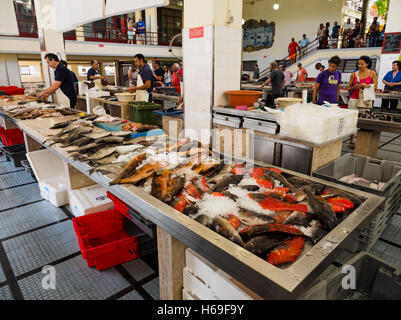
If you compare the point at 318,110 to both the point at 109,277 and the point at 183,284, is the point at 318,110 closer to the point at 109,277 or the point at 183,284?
the point at 183,284

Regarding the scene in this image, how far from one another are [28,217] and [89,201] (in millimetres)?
1007

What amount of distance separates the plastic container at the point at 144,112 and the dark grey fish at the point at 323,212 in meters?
4.72

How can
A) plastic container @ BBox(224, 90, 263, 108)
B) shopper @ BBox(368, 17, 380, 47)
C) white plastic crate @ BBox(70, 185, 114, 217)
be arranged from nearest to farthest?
white plastic crate @ BBox(70, 185, 114, 217) < plastic container @ BBox(224, 90, 263, 108) < shopper @ BBox(368, 17, 380, 47)

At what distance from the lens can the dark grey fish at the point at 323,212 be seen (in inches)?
55.7

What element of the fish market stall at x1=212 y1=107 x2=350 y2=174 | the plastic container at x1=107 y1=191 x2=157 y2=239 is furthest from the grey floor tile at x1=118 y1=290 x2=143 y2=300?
the fish market stall at x1=212 y1=107 x2=350 y2=174

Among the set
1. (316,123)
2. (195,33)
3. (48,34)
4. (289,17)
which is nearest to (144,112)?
(195,33)

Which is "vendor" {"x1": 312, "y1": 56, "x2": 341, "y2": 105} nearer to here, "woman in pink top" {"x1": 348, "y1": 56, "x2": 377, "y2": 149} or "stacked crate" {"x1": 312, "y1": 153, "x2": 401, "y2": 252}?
"woman in pink top" {"x1": 348, "y1": 56, "x2": 377, "y2": 149}

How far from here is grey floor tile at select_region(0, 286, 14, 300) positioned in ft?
7.12

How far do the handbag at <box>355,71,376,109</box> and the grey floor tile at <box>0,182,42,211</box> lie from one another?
19.0 feet

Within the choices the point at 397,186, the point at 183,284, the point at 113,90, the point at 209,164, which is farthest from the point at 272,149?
the point at 113,90

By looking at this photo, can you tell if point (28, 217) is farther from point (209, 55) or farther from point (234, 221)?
point (209, 55)

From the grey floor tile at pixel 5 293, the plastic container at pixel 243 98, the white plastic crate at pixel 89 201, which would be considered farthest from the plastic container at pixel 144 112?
the grey floor tile at pixel 5 293

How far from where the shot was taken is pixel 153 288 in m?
2.30

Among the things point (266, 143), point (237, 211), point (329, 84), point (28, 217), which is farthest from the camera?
point (329, 84)
